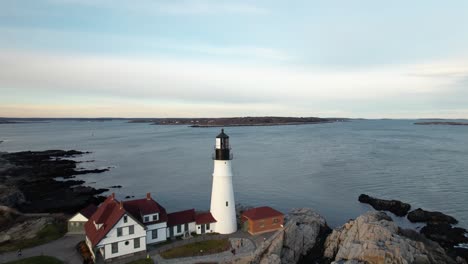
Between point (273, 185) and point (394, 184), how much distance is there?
55.3ft

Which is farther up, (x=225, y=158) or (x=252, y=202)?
(x=225, y=158)

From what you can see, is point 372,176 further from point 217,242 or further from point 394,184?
point 217,242

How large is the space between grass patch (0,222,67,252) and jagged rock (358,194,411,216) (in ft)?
100

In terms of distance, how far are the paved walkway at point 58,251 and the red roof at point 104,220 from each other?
1353mm

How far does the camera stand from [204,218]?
25562 mm

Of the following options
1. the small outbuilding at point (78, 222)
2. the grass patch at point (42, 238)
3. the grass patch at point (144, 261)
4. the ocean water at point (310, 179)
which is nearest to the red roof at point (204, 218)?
the grass patch at point (144, 261)

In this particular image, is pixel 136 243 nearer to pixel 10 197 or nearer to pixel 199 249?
pixel 199 249

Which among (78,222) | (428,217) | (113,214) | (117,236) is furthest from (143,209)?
(428,217)

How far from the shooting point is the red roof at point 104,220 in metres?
21.3

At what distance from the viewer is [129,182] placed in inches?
2023

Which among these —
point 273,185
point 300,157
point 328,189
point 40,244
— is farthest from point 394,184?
point 40,244

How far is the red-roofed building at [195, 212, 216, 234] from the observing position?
25.2 m

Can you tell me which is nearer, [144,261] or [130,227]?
[144,261]

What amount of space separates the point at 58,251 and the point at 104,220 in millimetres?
3527
